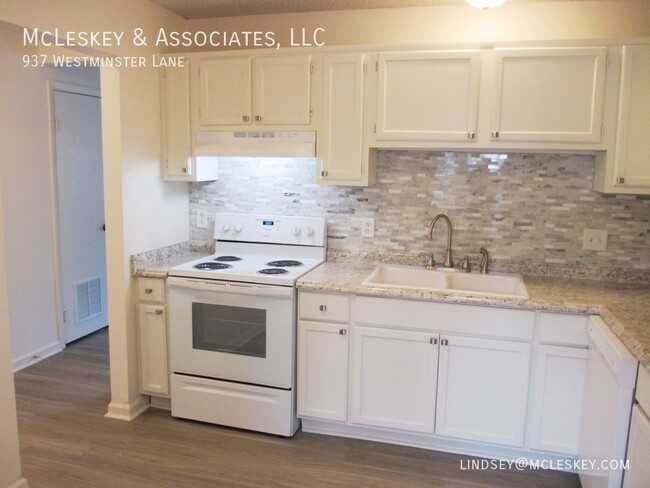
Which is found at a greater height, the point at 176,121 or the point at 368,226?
the point at 176,121

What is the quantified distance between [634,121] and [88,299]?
157 inches

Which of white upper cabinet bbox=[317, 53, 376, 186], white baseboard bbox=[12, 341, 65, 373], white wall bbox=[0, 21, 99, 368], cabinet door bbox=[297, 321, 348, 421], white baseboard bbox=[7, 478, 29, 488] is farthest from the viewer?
white baseboard bbox=[12, 341, 65, 373]

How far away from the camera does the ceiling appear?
290 centimetres

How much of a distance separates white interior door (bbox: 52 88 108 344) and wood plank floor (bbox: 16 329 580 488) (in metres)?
1.14

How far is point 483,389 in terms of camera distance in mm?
2537

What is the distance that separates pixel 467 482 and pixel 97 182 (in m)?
3.54

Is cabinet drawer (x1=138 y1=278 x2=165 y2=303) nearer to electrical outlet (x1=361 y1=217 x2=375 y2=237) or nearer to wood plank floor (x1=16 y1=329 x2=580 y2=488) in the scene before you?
wood plank floor (x1=16 y1=329 x2=580 y2=488)

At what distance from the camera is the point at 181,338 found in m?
2.90

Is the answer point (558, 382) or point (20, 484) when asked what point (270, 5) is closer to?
point (558, 382)

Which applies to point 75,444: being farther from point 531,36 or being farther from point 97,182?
point 531,36

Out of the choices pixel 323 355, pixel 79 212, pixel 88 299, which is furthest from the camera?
pixel 88 299

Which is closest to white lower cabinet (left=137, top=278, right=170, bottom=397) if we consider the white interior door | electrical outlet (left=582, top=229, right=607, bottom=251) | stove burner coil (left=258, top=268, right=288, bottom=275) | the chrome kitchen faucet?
stove burner coil (left=258, top=268, right=288, bottom=275)

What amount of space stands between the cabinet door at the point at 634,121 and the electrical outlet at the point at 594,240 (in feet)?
1.23

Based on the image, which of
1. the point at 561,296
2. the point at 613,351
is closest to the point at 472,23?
the point at 561,296
